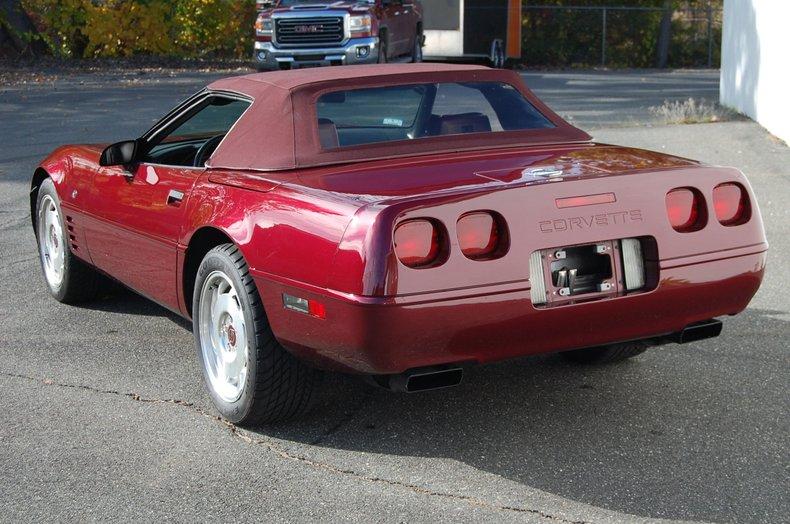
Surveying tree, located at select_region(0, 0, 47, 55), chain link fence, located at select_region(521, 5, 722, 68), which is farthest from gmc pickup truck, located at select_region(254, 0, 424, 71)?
chain link fence, located at select_region(521, 5, 722, 68)

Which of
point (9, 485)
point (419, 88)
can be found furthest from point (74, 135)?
point (9, 485)

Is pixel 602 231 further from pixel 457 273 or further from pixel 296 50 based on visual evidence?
pixel 296 50

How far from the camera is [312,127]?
504 cm

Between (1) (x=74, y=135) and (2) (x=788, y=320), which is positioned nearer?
(2) (x=788, y=320)

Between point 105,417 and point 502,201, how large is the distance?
1980mm

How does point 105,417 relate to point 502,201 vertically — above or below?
below

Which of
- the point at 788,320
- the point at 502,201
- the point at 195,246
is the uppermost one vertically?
the point at 502,201

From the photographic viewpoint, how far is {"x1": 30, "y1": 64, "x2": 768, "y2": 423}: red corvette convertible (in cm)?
415

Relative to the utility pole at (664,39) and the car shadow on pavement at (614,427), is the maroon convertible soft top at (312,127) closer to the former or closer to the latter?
the car shadow on pavement at (614,427)

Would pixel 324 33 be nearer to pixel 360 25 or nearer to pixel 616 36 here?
pixel 360 25

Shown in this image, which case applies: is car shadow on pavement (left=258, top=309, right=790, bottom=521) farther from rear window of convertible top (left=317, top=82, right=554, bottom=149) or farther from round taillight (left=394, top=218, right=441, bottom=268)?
rear window of convertible top (left=317, top=82, right=554, bottom=149)

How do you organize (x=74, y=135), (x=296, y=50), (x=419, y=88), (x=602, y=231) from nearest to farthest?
(x=602, y=231) → (x=419, y=88) → (x=74, y=135) → (x=296, y=50)

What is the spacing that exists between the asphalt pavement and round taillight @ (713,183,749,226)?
0.83 m

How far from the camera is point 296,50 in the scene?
69.3ft
